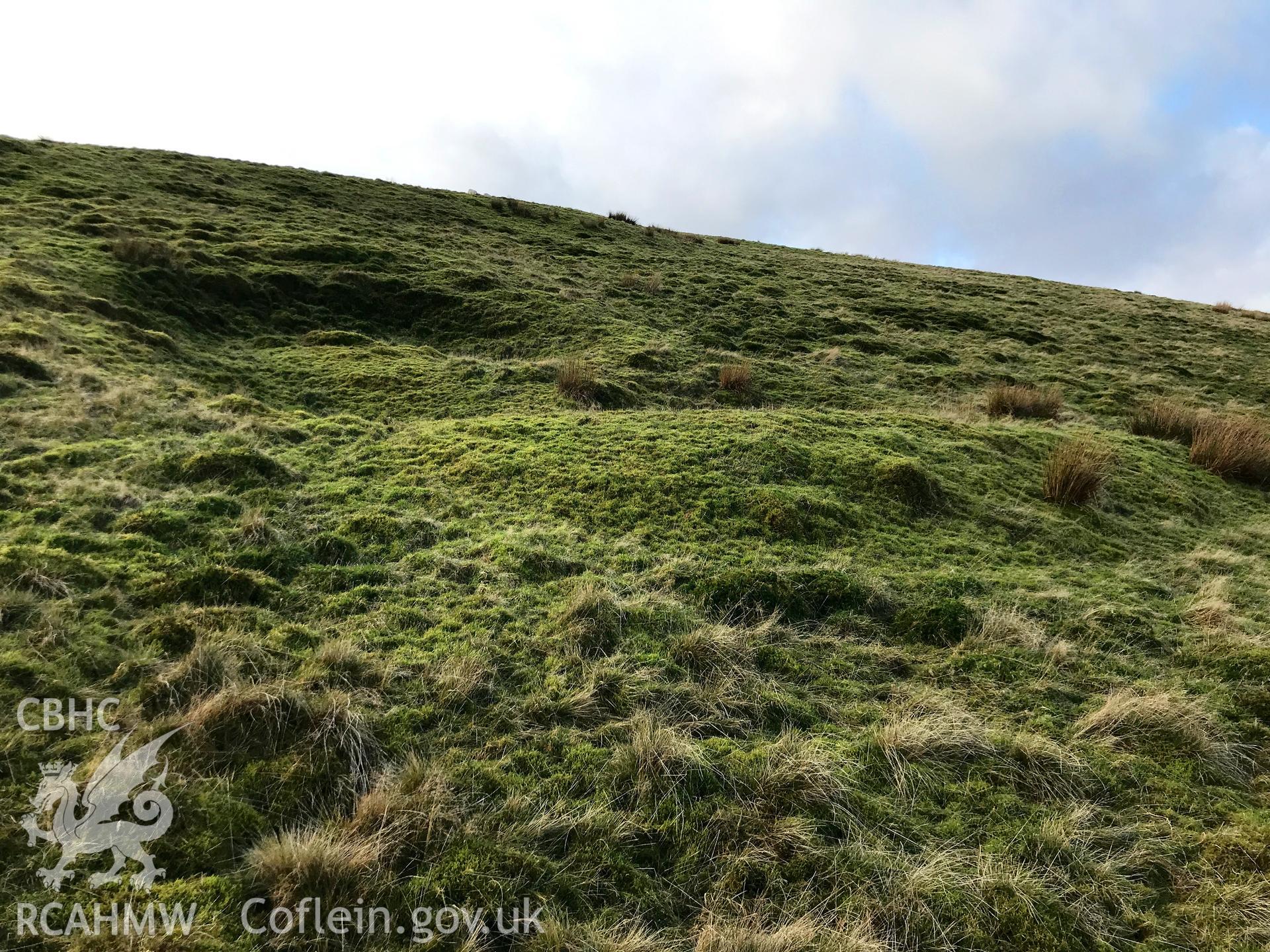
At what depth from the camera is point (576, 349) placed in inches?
668

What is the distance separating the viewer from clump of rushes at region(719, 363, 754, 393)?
1534 centimetres

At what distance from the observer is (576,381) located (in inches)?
546

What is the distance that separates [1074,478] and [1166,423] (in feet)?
23.9

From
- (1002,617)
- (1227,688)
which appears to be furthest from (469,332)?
(1227,688)

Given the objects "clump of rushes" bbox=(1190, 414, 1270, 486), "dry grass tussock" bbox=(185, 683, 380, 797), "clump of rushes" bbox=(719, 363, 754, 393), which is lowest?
"dry grass tussock" bbox=(185, 683, 380, 797)

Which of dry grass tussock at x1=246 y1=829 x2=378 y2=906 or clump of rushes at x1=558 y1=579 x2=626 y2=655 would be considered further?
clump of rushes at x1=558 y1=579 x2=626 y2=655

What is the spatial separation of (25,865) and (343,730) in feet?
5.32

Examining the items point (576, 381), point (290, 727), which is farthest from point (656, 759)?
point (576, 381)

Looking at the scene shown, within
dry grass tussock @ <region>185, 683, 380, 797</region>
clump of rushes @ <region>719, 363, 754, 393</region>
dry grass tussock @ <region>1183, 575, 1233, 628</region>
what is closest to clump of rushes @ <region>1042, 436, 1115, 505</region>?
dry grass tussock @ <region>1183, 575, 1233, 628</region>

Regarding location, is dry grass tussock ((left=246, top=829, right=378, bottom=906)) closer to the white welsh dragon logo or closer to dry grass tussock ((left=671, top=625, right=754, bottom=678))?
the white welsh dragon logo

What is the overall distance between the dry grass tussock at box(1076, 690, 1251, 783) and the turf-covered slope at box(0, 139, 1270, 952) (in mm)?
35

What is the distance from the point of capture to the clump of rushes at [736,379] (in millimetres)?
15336

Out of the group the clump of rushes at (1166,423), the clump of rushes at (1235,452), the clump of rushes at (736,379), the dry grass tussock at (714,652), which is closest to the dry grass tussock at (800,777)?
the dry grass tussock at (714,652)

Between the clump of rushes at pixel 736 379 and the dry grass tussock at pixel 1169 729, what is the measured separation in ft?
35.6
